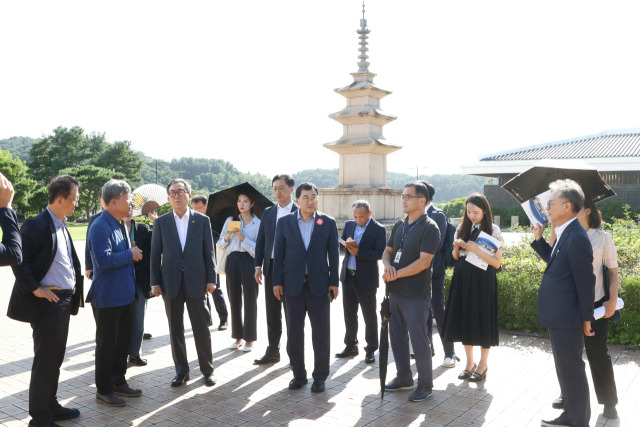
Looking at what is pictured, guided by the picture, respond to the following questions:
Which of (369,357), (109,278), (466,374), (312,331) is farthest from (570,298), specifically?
(109,278)

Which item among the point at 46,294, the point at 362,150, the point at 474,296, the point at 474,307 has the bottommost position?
the point at 474,307

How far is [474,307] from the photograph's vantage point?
17.9 feet

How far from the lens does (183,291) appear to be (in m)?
5.50

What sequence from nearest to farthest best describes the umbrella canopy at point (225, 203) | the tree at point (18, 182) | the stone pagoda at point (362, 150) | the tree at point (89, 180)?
the umbrella canopy at point (225, 203)
the stone pagoda at point (362, 150)
the tree at point (18, 182)
the tree at point (89, 180)

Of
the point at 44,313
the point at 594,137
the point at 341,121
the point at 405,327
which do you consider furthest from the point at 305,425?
the point at 594,137

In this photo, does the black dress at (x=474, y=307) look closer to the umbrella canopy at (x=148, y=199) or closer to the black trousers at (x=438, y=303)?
the black trousers at (x=438, y=303)

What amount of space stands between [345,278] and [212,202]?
2.18 m

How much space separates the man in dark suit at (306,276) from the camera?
17.6 feet

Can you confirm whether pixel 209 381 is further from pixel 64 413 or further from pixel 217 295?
pixel 217 295

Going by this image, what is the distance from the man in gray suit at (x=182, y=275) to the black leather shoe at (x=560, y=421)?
3.04 m

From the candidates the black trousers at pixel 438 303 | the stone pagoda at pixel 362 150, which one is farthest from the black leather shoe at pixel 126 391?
the stone pagoda at pixel 362 150

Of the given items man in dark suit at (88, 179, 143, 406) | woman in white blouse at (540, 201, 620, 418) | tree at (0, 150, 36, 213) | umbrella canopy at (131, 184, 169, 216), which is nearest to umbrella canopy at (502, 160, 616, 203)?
woman in white blouse at (540, 201, 620, 418)

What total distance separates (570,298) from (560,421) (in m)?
1.03

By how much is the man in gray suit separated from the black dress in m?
2.47
